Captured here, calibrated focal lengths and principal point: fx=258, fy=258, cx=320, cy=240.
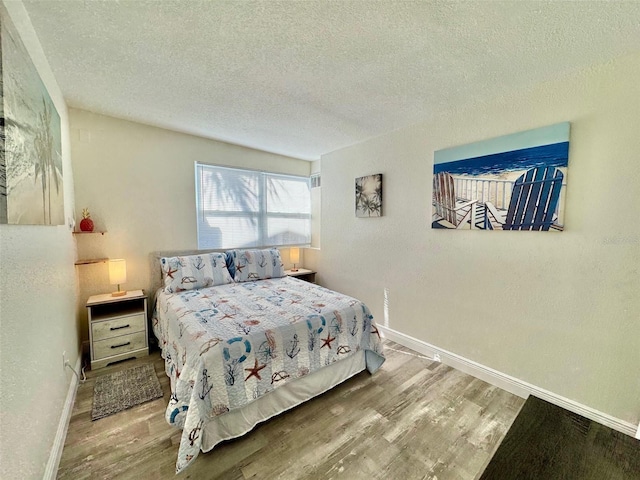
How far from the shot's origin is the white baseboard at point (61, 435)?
129 centimetres

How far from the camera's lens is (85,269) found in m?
2.61

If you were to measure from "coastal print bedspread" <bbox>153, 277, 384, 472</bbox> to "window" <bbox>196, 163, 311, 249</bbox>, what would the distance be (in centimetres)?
106

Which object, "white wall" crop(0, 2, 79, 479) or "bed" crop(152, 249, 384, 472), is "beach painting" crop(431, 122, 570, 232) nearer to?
"bed" crop(152, 249, 384, 472)

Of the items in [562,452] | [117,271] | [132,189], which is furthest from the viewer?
[132,189]

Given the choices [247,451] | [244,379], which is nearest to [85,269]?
[244,379]

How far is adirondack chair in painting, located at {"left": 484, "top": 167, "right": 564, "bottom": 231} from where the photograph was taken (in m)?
1.82

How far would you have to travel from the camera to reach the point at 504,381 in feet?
6.95

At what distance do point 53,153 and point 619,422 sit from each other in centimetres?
395

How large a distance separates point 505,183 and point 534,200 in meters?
0.23

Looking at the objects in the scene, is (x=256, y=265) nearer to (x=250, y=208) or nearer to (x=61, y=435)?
(x=250, y=208)

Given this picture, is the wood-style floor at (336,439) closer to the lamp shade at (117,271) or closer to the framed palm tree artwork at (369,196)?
the lamp shade at (117,271)

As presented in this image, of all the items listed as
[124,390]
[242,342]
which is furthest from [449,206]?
[124,390]

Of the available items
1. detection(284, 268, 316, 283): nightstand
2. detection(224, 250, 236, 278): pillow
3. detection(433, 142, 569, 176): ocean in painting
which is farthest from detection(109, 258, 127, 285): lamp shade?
detection(433, 142, 569, 176): ocean in painting

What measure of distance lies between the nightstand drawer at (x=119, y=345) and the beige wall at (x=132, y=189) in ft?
1.37
